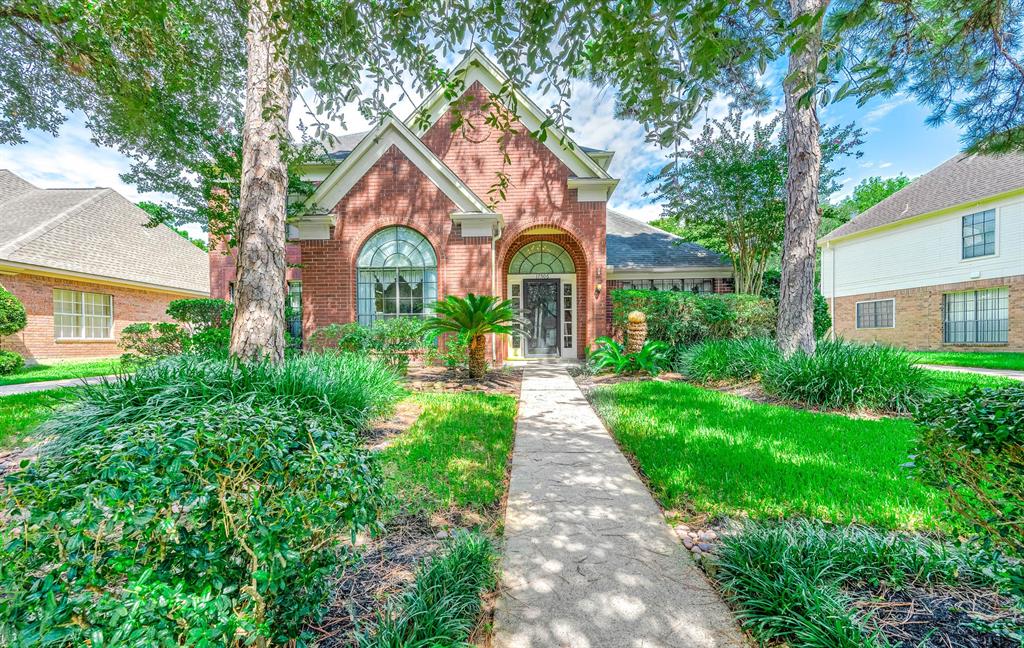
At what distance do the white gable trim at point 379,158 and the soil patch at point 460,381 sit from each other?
3963 millimetres

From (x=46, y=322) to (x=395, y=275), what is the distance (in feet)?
38.9

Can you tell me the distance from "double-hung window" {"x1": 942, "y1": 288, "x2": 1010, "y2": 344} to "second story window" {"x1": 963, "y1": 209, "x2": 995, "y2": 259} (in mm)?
1414

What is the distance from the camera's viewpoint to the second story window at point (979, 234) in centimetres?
1401

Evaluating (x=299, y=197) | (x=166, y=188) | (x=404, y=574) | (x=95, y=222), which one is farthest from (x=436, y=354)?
(x=95, y=222)

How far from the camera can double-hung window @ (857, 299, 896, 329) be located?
17.2 meters

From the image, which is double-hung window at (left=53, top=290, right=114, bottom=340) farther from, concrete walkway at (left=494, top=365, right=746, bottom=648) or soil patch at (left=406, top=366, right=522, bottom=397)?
concrete walkway at (left=494, top=365, right=746, bottom=648)

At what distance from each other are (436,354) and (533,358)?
4366 mm

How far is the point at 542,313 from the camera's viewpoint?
40.9 feet

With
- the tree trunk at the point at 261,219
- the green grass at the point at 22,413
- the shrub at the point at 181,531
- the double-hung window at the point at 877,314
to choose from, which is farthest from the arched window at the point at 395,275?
the double-hung window at the point at 877,314

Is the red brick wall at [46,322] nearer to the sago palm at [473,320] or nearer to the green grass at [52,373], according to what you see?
the green grass at [52,373]

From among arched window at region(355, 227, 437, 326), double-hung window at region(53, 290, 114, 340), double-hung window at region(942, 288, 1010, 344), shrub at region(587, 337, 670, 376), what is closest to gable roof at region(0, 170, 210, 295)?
double-hung window at region(53, 290, 114, 340)

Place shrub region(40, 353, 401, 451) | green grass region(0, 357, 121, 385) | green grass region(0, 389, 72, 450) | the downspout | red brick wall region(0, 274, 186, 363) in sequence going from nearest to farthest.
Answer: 1. shrub region(40, 353, 401, 451)
2. green grass region(0, 389, 72, 450)
3. green grass region(0, 357, 121, 385)
4. the downspout
5. red brick wall region(0, 274, 186, 363)

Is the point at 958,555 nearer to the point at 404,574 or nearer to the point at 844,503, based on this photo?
the point at 844,503

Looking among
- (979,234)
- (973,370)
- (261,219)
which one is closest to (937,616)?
(261,219)
